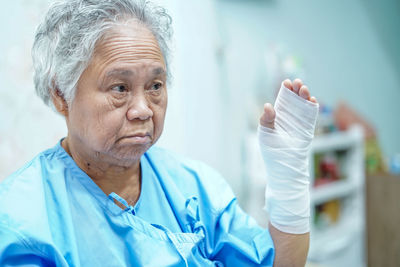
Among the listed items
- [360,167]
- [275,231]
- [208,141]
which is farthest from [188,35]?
[360,167]

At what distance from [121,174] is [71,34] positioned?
0.33 m

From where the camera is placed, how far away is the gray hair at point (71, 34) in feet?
2.48

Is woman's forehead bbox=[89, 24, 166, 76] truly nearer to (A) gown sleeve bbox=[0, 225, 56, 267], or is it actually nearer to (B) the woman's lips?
(B) the woman's lips

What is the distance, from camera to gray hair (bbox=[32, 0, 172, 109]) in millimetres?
756

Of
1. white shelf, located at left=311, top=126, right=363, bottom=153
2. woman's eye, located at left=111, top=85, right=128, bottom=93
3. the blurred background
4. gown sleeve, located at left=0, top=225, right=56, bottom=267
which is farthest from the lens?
white shelf, located at left=311, top=126, right=363, bottom=153

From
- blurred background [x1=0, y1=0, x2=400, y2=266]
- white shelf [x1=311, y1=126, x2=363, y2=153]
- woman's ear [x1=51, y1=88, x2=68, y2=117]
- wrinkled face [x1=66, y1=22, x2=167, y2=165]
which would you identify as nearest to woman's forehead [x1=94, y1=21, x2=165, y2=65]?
wrinkled face [x1=66, y1=22, x2=167, y2=165]

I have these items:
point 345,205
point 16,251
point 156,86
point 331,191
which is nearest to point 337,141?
point 331,191

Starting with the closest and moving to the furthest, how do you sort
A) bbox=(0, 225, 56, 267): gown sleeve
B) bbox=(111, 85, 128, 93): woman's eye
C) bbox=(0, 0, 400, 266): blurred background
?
bbox=(0, 225, 56, 267): gown sleeve, bbox=(111, 85, 128, 93): woman's eye, bbox=(0, 0, 400, 266): blurred background

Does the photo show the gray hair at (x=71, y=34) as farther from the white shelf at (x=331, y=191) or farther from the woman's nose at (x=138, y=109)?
the white shelf at (x=331, y=191)

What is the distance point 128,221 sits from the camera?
2.69 ft

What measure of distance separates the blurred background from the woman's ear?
0.50 m

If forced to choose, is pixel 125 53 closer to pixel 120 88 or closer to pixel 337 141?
pixel 120 88

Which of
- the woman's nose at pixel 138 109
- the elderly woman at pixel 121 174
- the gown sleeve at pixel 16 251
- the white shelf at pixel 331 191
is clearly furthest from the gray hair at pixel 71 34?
the white shelf at pixel 331 191

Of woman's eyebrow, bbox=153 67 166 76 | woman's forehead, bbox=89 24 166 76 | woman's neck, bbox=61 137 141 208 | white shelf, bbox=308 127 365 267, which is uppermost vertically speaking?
woman's forehead, bbox=89 24 166 76
